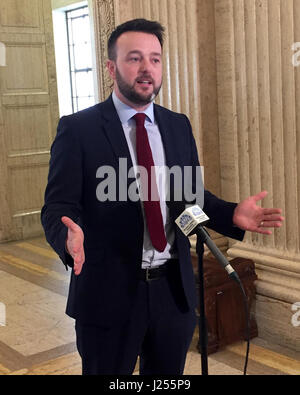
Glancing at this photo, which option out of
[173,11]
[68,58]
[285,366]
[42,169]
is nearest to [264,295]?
[285,366]

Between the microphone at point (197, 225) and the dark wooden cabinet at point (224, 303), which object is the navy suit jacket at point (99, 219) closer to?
the microphone at point (197, 225)

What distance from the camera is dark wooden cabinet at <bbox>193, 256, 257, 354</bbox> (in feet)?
13.2

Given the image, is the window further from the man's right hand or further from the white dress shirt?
the man's right hand

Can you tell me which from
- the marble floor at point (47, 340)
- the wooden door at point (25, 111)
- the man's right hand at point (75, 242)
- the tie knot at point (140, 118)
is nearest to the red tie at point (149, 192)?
the tie knot at point (140, 118)

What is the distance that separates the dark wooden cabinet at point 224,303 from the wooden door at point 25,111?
13.1ft

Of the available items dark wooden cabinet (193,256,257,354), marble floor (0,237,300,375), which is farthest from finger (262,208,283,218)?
dark wooden cabinet (193,256,257,354)

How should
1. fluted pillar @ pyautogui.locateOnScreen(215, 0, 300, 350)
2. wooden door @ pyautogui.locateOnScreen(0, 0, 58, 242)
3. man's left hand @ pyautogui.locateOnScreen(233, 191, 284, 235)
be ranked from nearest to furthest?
man's left hand @ pyautogui.locateOnScreen(233, 191, 284, 235)
fluted pillar @ pyautogui.locateOnScreen(215, 0, 300, 350)
wooden door @ pyautogui.locateOnScreen(0, 0, 58, 242)

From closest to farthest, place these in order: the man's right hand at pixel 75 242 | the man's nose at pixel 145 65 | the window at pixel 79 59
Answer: the man's right hand at pixel 75 242
the man's nose at pixel 145 65
the window at pixel 79 59

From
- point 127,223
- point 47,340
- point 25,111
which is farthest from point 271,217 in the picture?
point 25,111

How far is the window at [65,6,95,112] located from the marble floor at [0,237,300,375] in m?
3.59

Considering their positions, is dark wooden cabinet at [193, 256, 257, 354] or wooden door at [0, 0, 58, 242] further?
wooden door at [0, 0, 58, 242]

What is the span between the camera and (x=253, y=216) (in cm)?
206

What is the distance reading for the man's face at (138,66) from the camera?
76.3 inches

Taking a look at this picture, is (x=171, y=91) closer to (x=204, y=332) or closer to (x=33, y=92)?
(x=204, y=332)
